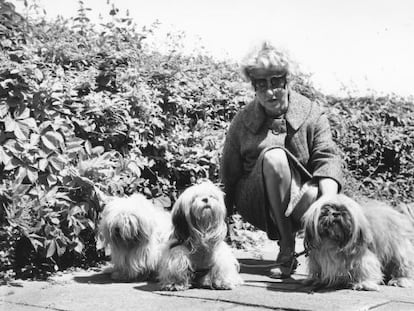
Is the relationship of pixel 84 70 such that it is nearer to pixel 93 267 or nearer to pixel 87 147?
pixel 87 147

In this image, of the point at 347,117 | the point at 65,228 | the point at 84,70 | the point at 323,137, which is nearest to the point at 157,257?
the point at 65,228

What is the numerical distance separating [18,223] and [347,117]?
241 inches

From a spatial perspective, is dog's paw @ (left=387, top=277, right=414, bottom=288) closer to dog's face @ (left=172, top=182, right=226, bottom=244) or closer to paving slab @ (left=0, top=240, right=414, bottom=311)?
paving slab @ (left=0, top=240, right=414, bottom=311)

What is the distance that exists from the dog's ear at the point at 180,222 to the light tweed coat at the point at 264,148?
0.93 m

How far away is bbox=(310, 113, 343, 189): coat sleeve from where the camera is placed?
548 centimetres

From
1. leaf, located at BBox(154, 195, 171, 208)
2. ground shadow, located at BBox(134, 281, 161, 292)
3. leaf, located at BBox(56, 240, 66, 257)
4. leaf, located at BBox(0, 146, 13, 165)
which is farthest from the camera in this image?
leaf, located at BBox(154, 195, 171, 208)

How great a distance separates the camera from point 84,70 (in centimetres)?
660

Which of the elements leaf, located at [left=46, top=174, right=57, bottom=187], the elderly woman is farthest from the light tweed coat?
leaf, located at [left=46, top=174, right=57, bottom=187]

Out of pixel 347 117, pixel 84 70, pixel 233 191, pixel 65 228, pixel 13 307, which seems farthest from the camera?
pixel 347 117

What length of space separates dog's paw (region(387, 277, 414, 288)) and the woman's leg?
32.4 inches

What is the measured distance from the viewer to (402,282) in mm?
5098

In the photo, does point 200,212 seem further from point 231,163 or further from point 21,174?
point 21,174

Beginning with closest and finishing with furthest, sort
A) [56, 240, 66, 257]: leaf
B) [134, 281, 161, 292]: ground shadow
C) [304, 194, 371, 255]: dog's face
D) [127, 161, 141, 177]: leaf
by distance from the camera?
[304, 194, 371, 255]: dog's face < [134, 281, 161, 292]: ground shadow < [56, 240, 66, 257]: leaf < [127, 161, 141, 177]: leaf

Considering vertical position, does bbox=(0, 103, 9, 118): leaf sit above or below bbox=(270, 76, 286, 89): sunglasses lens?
below
